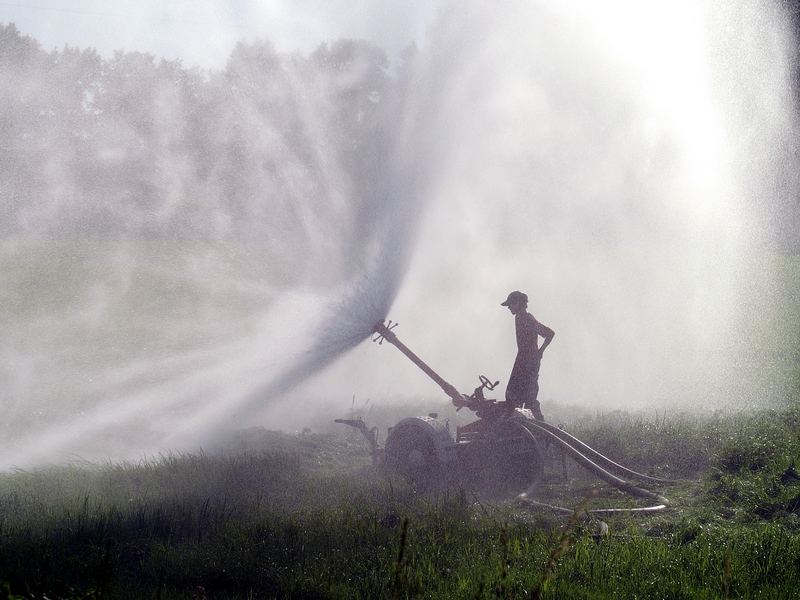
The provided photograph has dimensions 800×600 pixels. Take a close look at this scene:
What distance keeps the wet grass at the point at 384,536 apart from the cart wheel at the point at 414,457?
54cm

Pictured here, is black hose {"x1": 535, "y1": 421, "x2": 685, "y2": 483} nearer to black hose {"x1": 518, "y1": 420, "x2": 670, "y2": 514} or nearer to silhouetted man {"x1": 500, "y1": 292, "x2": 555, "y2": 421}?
black hose {"x1": 518, "y1": 420, "x2": 670, "y2": 514}

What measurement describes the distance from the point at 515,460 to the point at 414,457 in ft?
4.70

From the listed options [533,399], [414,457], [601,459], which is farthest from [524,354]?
[414,457]

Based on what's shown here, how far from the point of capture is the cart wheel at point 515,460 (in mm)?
11531

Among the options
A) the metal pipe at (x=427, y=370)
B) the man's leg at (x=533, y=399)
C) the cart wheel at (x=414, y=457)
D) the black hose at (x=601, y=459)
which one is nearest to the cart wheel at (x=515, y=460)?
the black hose at (x=601, y=459)

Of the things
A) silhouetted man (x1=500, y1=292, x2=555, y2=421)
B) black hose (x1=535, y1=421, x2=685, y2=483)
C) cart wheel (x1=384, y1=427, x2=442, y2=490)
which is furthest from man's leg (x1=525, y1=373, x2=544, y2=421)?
cart wheel (x1=384, y1=427, x2=442, y2=490)

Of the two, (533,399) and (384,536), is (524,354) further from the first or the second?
(384,536)

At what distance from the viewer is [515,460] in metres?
11.7

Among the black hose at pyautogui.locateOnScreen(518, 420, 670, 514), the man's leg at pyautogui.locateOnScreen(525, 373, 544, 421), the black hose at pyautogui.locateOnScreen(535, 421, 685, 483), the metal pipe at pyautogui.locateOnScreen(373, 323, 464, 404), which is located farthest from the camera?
the man's leg at pyautogui.locateOnScreen(525, 373, 544, 421)

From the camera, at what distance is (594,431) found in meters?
13.5

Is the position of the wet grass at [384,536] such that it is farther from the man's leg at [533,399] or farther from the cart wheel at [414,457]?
the man's leg at [533,399]

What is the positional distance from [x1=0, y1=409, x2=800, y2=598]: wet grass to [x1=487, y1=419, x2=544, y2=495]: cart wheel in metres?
0.33

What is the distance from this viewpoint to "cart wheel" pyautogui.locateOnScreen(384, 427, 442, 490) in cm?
1139

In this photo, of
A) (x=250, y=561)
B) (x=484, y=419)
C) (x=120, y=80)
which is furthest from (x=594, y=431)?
(x=120, y=80)
